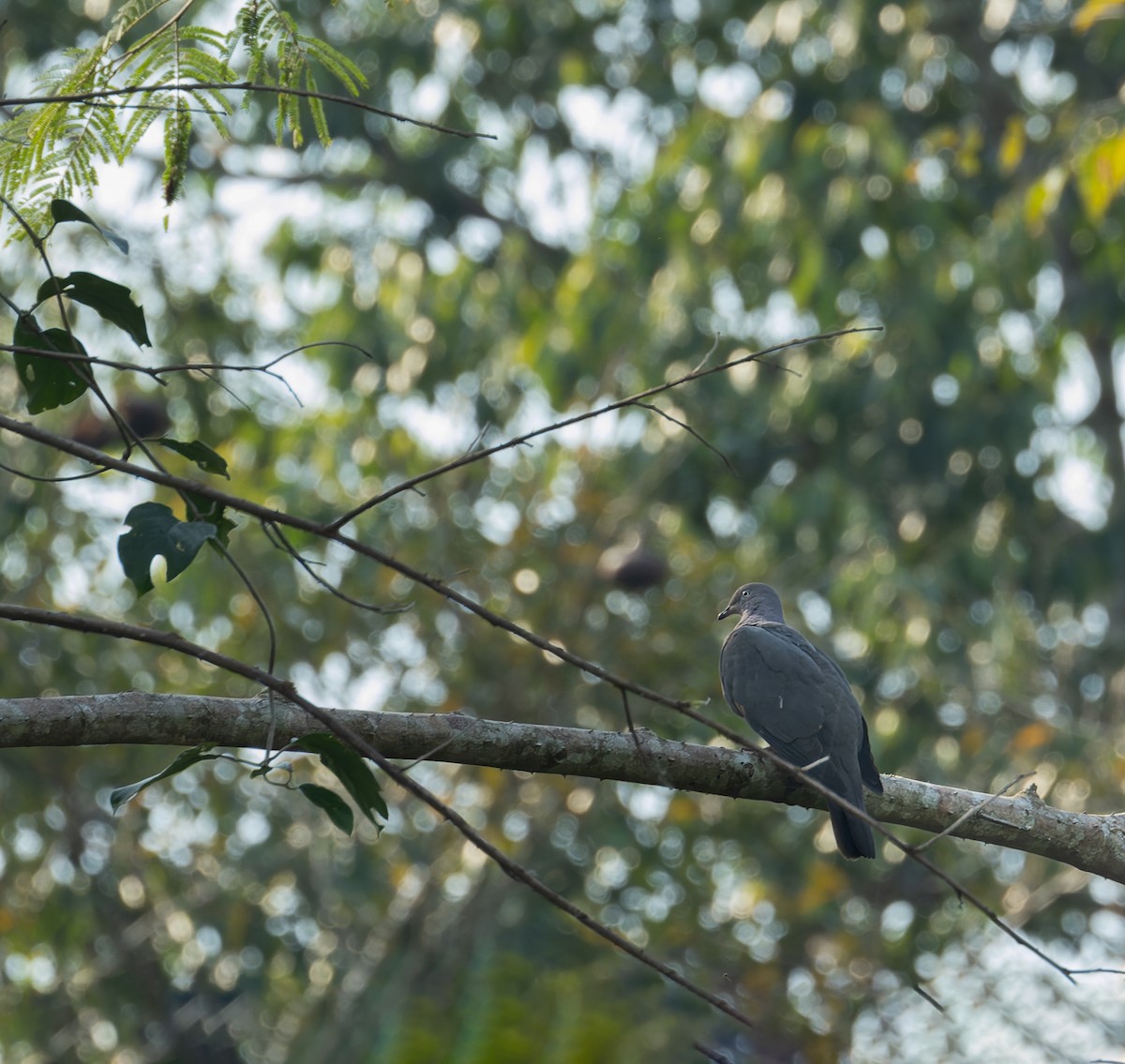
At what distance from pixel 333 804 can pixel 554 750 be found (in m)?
0.71

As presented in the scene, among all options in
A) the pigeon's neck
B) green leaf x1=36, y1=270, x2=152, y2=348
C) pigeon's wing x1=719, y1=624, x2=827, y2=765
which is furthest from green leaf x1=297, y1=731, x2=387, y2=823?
the pigeon's neck

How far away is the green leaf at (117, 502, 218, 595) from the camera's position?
9.16ft

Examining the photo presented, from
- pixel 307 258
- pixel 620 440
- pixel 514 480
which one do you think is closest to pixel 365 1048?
pixel 514 480

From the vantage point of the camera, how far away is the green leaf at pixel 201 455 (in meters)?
2.88

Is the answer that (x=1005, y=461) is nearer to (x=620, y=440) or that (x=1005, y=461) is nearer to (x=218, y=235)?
(x=620, y=440)

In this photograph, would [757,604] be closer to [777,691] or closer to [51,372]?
[777,691]

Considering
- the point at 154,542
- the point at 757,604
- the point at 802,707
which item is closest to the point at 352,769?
the point at 154,542

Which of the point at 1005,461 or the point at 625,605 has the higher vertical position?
the point at 1005,461

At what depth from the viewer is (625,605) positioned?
8461 mm

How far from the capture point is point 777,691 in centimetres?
529

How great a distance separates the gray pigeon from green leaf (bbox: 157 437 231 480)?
2.42 m

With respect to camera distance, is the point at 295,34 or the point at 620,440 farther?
the point at 620,440

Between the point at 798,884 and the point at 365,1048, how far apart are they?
125 inches

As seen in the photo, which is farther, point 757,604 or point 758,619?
point 757,604
